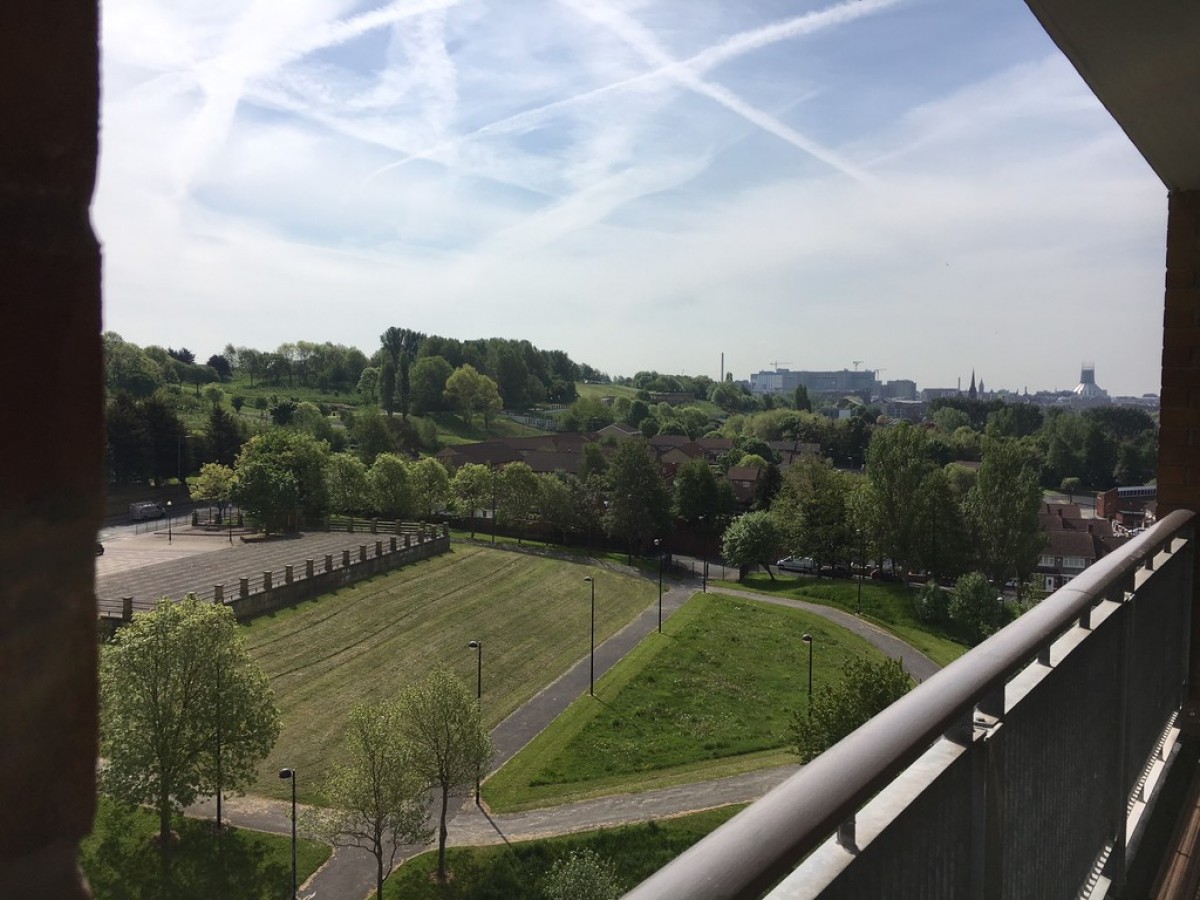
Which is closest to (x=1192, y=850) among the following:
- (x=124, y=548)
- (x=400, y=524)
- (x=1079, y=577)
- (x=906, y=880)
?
(x=1079, y=577)

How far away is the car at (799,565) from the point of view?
34850mm

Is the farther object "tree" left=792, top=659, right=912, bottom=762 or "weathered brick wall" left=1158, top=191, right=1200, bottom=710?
"tree" left=792, top=659, right=912, bottom=762

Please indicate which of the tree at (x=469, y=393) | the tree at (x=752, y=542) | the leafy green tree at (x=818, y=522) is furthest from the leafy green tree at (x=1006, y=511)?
the tree at (x=469, y=393)

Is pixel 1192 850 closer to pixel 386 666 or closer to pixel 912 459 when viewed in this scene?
pixel 386 666

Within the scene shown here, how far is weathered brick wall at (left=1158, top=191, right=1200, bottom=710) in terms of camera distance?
3.86 metres

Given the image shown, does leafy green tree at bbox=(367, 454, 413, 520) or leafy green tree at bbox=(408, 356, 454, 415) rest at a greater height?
leafy green tree at bbox=(408, 356, 454, 415)

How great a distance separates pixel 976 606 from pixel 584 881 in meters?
18.2

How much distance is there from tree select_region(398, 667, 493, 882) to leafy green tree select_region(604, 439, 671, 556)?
2179 cm

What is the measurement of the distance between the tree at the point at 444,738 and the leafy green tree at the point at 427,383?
52585 millimetres

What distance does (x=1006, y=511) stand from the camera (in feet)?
95.1

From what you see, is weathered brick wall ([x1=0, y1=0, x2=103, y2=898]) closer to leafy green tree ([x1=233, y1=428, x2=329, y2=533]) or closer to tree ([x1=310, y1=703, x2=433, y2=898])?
tree ([x1=310, y1=703, x2=433, y2=898])

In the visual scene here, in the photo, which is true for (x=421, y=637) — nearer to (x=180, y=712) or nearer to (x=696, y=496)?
(x=180, y=712)

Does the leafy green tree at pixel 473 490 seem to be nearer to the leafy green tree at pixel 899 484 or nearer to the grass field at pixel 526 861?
the leafy green tree at pixel 899 484

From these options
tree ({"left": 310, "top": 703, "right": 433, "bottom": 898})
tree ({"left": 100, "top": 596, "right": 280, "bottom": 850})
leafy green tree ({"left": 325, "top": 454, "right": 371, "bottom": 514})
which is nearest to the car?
leafy green tree ({"left": 325, "top": 454, "right": 371, "bottom": 514})
